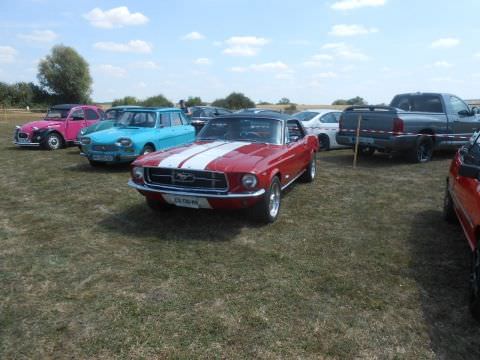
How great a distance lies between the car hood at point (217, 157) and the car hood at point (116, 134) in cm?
361

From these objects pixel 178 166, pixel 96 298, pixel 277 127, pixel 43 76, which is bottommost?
pixel 96 298

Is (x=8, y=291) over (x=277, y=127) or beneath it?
beneath

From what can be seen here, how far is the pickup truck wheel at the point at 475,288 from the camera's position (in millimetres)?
3188

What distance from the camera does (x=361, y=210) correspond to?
641 cm

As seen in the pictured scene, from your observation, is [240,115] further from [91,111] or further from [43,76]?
[43,76]

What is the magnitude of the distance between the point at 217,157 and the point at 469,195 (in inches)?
118

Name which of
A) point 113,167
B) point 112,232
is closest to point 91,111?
point 113,167

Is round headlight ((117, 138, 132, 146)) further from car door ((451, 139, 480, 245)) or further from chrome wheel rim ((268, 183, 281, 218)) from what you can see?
car door ((451, 139, 480, 245))

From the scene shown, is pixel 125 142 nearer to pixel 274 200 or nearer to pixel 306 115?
pixel 274 200

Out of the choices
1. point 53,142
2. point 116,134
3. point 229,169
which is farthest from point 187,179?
point 53,142

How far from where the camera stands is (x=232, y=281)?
3938 mm

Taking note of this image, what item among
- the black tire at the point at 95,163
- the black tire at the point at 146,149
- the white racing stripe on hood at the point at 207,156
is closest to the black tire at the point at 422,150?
the white racing stripe on hood at the point at 207,156

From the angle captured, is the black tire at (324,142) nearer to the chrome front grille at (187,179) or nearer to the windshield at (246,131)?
the windshield at (246,131)

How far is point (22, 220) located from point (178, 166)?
8.77 feet
